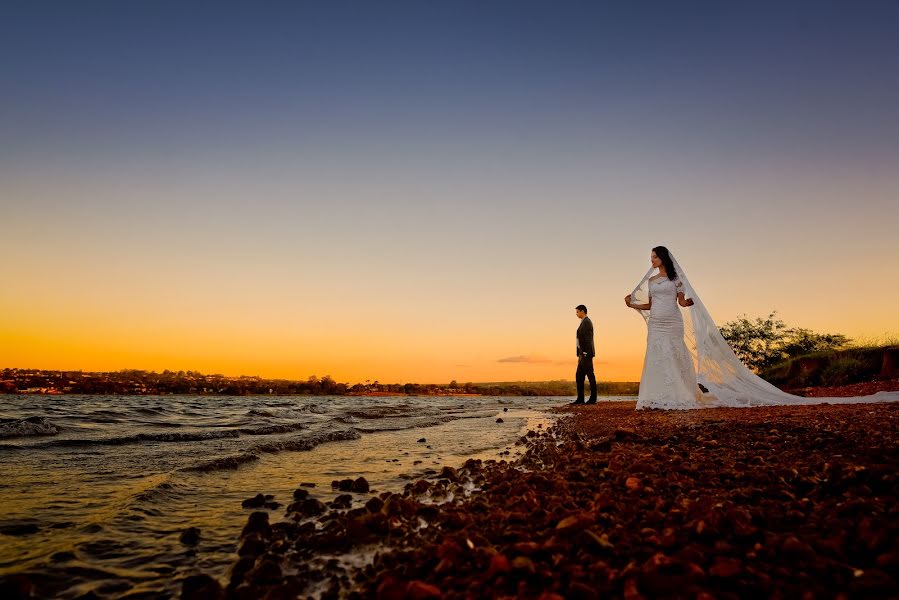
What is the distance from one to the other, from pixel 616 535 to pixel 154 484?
481 cm

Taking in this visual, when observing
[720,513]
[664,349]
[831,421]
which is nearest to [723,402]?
[664,349]

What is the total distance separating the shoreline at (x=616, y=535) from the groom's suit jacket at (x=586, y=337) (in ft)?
48.8

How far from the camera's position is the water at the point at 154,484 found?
9.66 ft

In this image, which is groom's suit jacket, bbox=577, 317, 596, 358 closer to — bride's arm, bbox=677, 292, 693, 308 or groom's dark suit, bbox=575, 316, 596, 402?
groom's dark suit, bbox=575, 316, 596, 402

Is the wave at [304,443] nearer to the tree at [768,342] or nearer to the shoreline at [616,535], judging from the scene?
the shoreline at [616,535]

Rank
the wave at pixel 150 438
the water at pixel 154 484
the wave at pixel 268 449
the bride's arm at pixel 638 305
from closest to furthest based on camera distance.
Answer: the water at pixel 154 484
the wave at pixel 268 449
the wave at pixel 150 438
the bride's arm at pixel 638 305

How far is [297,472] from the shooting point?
5.86m

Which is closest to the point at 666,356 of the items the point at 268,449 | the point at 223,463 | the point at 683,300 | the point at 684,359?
the point at 684,359

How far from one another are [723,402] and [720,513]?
41.8 feet

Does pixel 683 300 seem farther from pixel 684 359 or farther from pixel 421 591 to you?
pixel 421 591

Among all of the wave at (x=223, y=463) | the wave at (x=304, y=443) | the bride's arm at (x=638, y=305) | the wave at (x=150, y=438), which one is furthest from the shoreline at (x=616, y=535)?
the bride's arm at (x=638, y=305)

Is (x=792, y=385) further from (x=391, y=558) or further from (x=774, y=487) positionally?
(x=391, y=558)

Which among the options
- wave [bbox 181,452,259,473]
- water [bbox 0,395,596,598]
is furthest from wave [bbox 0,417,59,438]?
wave [bbox 181,452,259,473]

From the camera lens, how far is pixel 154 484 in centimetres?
501
